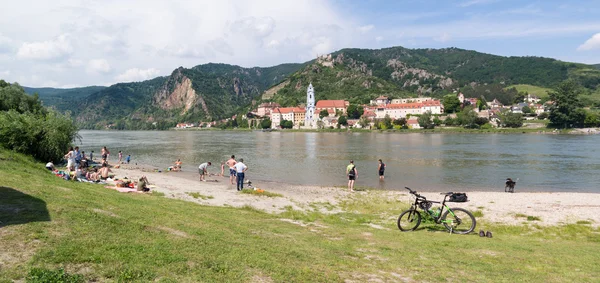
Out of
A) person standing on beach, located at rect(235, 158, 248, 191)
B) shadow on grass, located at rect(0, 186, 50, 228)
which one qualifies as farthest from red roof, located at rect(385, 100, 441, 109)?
shadow on grass, located at rect(0, 186, 50, 228)

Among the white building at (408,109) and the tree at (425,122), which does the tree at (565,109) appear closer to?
the tree at (425,122)

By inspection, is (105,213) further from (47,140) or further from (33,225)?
(47,140)

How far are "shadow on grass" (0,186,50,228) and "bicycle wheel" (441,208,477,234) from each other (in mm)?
12476

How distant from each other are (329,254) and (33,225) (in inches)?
258

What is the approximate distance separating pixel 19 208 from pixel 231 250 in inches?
205

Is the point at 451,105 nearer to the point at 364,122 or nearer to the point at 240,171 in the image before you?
the point at 364,122

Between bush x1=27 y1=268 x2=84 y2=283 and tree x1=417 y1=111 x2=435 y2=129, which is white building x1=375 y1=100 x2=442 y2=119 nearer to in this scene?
tree x1=417 y1=111 x2=435 y2=129

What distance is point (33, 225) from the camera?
290 inches

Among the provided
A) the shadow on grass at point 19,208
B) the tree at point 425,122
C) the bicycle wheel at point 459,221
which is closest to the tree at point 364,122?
the tree at point 425,122

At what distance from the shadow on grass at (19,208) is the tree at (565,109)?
17055 centimetres

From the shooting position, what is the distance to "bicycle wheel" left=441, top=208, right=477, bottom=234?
43.3 feet

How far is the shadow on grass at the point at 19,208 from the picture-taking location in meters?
7.58

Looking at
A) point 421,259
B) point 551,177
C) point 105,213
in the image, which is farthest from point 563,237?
point 551,177

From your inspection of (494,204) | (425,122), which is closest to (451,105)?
(425,122)
